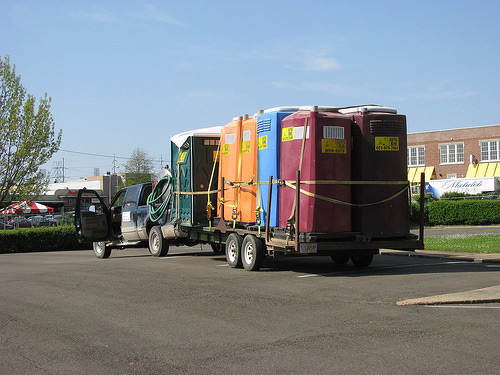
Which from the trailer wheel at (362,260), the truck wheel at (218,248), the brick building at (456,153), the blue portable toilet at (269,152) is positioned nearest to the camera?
the blue portable toilet at (269,152)

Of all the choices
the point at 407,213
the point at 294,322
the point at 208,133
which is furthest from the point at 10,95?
the point at 294,322

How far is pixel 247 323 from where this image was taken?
793 cm

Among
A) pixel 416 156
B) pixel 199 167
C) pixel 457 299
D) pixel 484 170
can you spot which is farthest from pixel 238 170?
pixel 416 156

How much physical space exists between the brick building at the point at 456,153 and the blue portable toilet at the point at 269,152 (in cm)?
4783

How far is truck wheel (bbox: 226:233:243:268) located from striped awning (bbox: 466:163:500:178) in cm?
4739

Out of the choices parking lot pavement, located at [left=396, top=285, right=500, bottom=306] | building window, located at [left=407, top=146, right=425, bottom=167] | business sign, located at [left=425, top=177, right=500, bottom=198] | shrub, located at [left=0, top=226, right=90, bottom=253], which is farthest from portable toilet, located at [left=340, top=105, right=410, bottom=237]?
building window, located at [left=407, top=146, right=425, bottom=167]

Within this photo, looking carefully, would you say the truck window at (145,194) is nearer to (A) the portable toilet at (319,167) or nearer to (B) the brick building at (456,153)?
(A) the portable toilet at (319,167)

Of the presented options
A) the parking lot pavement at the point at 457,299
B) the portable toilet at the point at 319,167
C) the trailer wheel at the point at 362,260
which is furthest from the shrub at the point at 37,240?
the parking lot pavement at the point at 457,299

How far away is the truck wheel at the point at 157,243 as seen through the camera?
718 inches

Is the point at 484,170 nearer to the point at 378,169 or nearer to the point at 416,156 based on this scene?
the point at 416,156

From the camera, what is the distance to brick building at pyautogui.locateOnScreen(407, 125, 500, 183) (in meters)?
57.1

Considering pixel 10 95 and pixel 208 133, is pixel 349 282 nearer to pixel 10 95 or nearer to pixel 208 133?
pixel 208 133

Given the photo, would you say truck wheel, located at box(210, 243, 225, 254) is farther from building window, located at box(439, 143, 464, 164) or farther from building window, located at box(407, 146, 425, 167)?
building window, located at box(407, 146, 425, 167)

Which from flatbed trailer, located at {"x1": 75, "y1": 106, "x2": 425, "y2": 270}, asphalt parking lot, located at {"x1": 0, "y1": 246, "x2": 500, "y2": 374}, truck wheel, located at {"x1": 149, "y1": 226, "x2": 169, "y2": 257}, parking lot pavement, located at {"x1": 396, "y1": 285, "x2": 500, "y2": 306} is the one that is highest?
flatbed trailer, located at {"x1": 75, "y1": 106, "x2": 425, "y2": 270}
